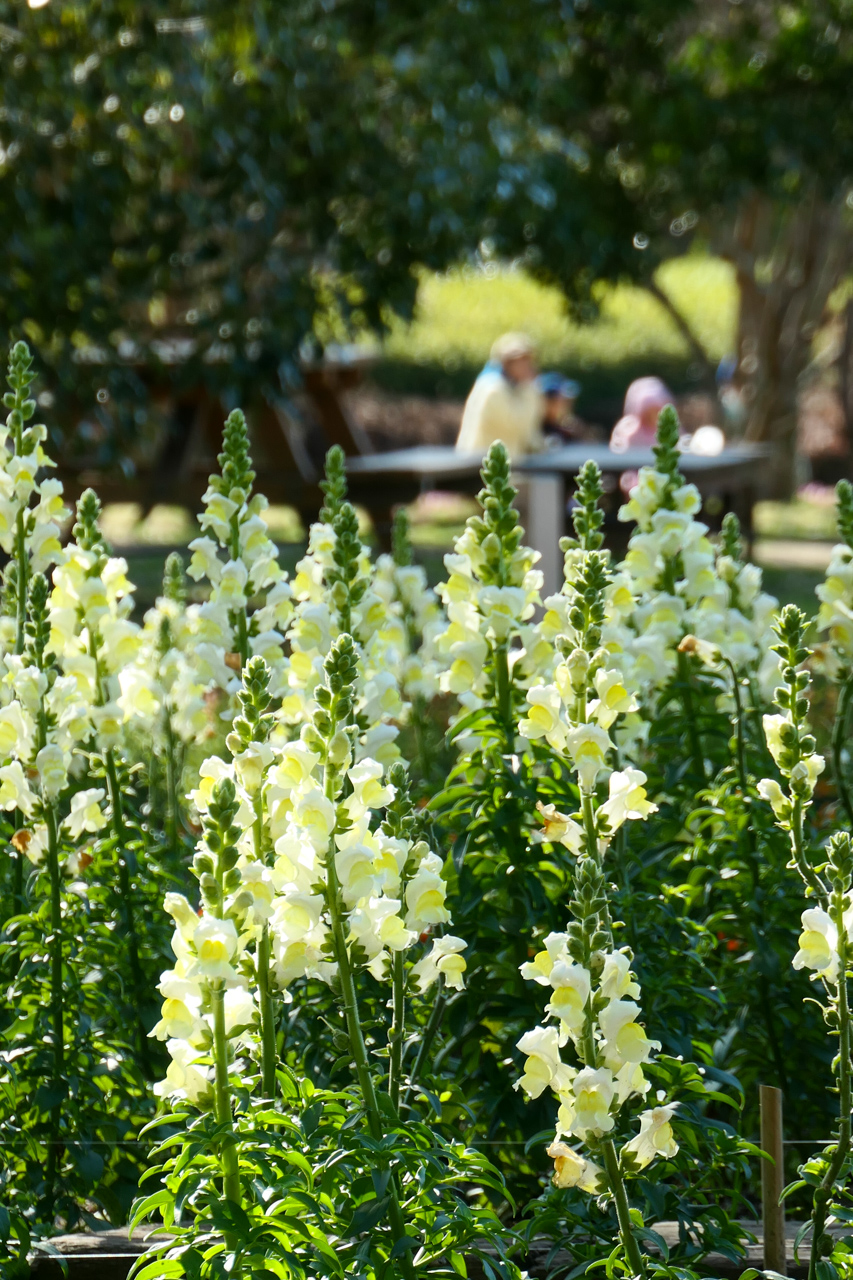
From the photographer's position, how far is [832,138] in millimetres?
10906

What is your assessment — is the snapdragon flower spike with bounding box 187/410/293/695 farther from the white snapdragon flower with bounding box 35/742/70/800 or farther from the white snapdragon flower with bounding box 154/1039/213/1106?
the white snapdragon flower with bounding box 154/1039/213/1106

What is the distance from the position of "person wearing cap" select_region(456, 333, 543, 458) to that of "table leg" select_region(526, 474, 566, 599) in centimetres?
211

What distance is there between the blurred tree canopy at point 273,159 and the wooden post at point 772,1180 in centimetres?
467

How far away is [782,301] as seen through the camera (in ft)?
45.8

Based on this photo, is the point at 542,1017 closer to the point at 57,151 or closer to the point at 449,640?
the point at 449,640

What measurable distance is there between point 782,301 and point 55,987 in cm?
1291

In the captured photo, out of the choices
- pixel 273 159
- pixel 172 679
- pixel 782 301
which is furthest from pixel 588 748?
pixel 782 301

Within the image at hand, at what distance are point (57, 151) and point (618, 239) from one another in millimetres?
6113

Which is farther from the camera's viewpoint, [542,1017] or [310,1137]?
[542,1017]

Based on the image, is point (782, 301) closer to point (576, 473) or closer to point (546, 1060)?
point (576, 473)

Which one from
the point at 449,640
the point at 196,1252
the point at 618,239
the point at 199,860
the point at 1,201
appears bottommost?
the point at 196,1252

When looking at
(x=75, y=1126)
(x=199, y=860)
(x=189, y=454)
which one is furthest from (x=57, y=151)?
(x=199, y=860)

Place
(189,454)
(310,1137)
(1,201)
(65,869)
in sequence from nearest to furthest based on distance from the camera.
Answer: (310,1137), (65,869), (1,201), (189,454)

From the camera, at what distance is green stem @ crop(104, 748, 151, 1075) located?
92.4 inches
